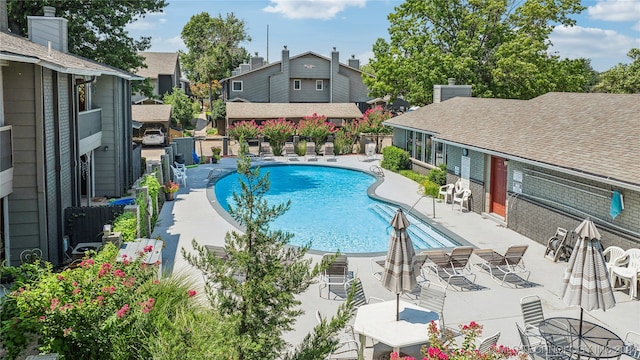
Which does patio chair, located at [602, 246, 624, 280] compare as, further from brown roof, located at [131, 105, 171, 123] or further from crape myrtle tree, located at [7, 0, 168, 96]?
brown roof, located at [131, 105, 171, 123]

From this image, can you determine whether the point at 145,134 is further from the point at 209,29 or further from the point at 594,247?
the point at 209,29

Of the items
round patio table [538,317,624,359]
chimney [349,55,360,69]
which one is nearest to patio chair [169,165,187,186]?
round patio table [538,317,624,359]

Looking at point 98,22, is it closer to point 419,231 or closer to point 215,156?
point 215,156

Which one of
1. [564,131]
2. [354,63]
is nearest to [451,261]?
[564,131]

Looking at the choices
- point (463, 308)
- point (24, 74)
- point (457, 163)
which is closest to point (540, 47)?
point (457, 163)

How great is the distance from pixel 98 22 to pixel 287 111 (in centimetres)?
2297

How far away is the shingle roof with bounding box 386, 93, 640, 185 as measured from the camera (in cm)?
1369

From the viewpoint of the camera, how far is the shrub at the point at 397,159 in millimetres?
29828

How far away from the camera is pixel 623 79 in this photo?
50.8 meters

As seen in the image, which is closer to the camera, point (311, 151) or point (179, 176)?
point (179, 176)

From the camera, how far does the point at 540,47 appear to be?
135ft

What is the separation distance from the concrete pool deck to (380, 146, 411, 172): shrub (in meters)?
5.75

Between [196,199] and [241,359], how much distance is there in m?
18.5

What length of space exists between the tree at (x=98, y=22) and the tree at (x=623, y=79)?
4316 cm
